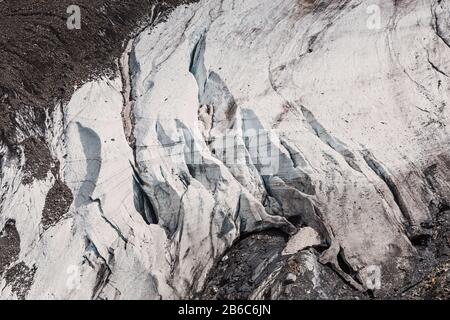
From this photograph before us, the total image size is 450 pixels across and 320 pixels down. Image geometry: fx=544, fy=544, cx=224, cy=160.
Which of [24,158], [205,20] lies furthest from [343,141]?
[24,158]

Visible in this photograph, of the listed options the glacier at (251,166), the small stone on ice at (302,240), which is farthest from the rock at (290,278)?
the small stone on ice at (302,240)

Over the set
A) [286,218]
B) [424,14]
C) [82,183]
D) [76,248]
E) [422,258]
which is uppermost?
[82,183]

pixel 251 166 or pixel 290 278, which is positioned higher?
pixel 251 166

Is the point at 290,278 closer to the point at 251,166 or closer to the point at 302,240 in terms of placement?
the point at 302,240

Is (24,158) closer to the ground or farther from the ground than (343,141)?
farther from the ground

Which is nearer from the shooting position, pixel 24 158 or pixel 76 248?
pixel 76 248

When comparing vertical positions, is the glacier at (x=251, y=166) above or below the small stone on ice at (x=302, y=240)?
above

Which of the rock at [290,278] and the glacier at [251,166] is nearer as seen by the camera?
the rock at [290,278]

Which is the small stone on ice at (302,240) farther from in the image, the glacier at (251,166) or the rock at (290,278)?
the rock at (290,278)

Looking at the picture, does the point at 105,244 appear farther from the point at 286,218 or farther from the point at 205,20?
the point at 205,20

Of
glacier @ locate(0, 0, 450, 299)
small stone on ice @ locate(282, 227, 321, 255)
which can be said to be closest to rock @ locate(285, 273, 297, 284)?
glacier @ locate(0, 0, 450, 299)

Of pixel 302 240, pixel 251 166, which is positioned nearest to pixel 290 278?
pixel 302 240
